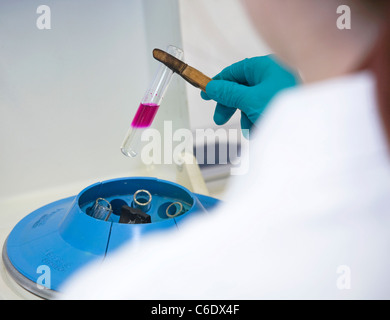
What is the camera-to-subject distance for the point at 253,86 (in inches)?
23.2

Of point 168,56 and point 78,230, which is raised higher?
point 168,56

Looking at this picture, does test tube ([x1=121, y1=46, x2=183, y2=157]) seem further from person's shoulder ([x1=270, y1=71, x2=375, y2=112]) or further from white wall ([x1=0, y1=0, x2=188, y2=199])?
person's shoulder ([x1=270, y1=71, x2=375, y2=112])

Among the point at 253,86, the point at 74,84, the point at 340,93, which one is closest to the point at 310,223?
the point at 340,93

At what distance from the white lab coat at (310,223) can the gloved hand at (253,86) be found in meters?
0.16

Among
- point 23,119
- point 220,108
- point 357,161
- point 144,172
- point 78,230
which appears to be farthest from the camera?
point 144,172

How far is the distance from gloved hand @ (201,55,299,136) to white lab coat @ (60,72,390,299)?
0.16 metres

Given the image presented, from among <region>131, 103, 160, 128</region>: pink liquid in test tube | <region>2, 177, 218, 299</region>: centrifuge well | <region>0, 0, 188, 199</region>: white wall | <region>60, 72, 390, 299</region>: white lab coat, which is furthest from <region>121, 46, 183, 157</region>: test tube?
<region>60, 72, 390, 299</region>: white lab coat

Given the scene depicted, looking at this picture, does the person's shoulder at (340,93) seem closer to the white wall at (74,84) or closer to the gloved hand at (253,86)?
the gloved hand at (253,86)

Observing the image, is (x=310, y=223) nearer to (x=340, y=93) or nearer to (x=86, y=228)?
(x=340, y=93)

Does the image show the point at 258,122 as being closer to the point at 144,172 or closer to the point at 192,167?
the point at 192,167

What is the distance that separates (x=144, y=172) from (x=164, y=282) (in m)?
0.66

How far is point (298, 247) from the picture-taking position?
35cm

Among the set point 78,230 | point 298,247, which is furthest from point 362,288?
Result: point 78,230

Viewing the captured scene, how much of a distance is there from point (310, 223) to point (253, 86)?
297 millimetres
